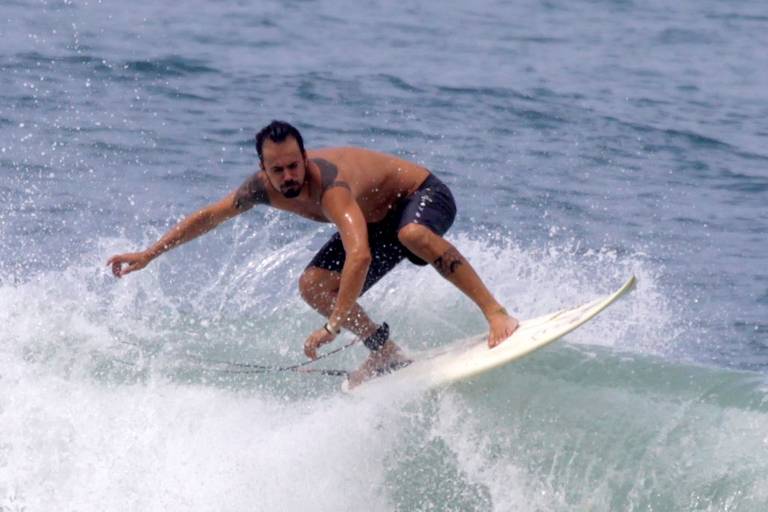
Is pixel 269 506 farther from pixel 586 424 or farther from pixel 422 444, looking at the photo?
pixel 586 424

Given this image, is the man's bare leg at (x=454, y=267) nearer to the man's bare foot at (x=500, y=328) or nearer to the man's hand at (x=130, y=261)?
the man's bare foot at (x=500, y=328)

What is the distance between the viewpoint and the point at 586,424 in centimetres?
700

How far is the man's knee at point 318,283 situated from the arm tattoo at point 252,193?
0.45m

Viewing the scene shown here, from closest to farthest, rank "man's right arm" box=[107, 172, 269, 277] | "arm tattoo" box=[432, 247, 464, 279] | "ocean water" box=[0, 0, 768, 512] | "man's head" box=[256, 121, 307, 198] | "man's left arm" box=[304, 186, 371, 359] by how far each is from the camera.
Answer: "man's left arm" box=[304, 186, 371, 359], "man's head" box=[256, 121, 307, 198], "arm tattoo" box=[432, 247, 464, 279], "ocean water" box=[0, 0, 768, 512], "man's right arm" box=[107, 172, 269, 277]

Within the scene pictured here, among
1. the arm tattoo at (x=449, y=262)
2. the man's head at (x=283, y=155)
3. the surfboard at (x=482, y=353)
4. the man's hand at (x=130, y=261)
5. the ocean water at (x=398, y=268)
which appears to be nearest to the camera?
the man's head at (x=283, y=155)

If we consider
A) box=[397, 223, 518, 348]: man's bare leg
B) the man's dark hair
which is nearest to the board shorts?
box=[397, 223, 518, 348]: man's bare leg

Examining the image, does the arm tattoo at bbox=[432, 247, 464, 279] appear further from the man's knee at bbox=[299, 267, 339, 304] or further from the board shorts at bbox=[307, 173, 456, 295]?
the man's knee at bbox=[299, 267, 339, 304]

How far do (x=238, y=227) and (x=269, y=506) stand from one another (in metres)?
5.08

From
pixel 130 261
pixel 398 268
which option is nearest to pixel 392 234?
pixel 130 261

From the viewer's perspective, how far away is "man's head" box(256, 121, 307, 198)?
6.43m

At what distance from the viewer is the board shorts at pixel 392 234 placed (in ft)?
23.0

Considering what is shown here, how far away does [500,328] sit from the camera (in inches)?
268

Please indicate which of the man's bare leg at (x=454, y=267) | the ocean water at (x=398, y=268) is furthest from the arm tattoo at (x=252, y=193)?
the ocean water at (x=398, y=268)

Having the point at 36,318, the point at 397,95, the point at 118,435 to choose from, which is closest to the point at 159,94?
the point at 397,95
